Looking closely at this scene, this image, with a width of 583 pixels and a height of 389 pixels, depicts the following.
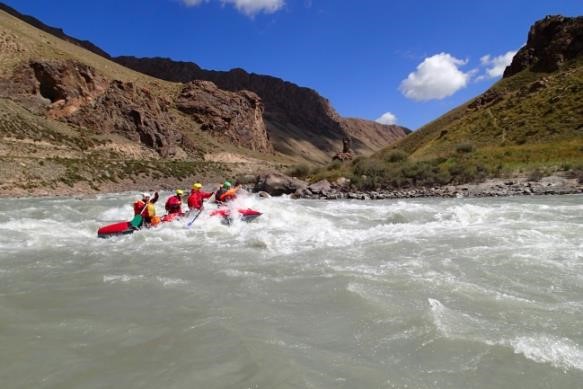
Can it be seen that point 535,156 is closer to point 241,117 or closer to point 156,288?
point 156,288

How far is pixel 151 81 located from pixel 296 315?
103 meters

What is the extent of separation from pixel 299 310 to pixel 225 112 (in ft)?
340

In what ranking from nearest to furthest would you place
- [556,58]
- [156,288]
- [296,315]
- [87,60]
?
[296,315] < [156,288] < [556,58] < [87,60]

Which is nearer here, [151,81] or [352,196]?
[352,196]

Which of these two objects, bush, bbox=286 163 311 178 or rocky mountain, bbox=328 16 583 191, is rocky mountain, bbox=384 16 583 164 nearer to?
rocky mountain, bbox=328 16 583 191

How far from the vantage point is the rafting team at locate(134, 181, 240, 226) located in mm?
15797

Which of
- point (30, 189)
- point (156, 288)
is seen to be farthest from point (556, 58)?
point (156, 288)

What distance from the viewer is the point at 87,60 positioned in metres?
83.6

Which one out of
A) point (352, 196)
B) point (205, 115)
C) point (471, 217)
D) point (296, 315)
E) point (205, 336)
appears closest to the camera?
point (205, 336)

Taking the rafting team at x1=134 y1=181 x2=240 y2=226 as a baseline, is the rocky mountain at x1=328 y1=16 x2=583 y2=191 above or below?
above

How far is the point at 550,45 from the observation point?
6278 centimetres

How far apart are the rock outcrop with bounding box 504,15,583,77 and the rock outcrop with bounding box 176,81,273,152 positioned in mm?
56725

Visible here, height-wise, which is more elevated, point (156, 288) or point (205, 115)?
point (205, 115)

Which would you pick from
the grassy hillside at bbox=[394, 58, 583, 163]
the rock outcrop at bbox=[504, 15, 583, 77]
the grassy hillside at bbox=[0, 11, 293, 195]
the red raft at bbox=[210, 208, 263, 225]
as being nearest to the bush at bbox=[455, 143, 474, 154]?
the grassy hillside at bbox=[394, 58, 583, 163]
